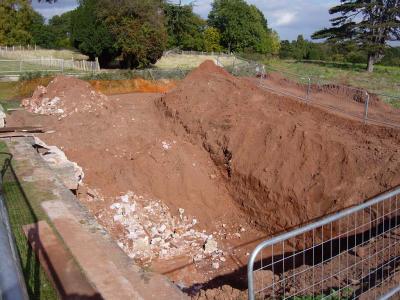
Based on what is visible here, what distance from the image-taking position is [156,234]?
1002 centimetres

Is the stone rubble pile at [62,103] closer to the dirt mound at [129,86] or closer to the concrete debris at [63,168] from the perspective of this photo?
the concrete debris at [63,168]

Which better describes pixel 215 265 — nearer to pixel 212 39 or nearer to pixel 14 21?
pixel 14 21

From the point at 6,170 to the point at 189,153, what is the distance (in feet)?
18.4

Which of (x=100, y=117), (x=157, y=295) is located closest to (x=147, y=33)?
(x=100, y=117)

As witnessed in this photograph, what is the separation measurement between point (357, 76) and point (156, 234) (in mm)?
29193

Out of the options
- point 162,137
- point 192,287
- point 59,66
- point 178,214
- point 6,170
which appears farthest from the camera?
point 59,66

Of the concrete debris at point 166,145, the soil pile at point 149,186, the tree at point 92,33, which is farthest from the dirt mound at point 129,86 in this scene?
the tree at point 92,33

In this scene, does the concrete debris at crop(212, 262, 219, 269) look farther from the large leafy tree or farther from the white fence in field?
the large leafy tree

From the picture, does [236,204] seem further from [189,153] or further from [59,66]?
[59,66]

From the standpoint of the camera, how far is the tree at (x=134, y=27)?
3244 centimetres

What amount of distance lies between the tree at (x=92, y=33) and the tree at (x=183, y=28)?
1048 inches

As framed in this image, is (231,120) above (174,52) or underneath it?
underneath

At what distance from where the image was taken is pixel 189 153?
13102 mm

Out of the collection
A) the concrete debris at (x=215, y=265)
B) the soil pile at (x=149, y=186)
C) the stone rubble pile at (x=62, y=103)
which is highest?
the stone rubble pile at (x=62, y=103)
